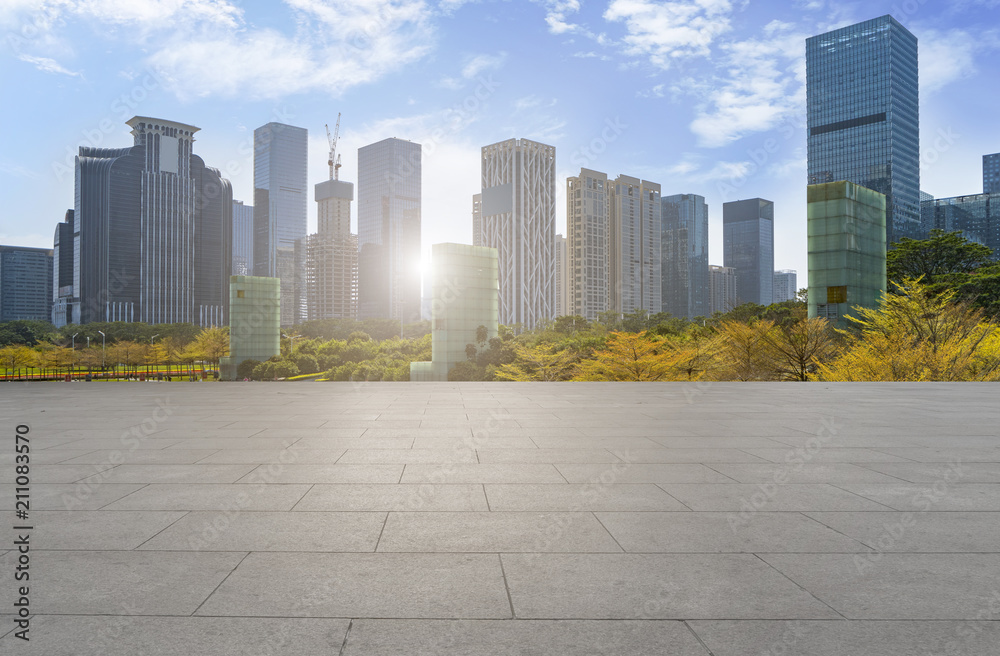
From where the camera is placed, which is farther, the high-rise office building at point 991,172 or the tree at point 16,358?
the high-rise office building at point 991,172

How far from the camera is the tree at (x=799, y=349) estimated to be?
77.4 ft

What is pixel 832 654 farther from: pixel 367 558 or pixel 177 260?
pixel 177 260

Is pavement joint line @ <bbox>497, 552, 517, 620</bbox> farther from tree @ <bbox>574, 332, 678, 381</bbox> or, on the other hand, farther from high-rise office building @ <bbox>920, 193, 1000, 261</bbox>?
high-rise office building @ <bbox>920, 193, 1000, 261</bbox>

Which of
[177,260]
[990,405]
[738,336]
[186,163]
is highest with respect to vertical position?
[186,163]

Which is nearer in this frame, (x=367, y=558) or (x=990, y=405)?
(x=367, y=558)

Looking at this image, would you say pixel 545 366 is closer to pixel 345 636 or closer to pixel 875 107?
pixel 345 636

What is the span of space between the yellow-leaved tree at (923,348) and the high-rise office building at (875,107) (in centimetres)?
12791

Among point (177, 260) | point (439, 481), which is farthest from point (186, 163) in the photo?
point (439, 481)

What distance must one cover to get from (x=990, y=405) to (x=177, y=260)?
144 meters

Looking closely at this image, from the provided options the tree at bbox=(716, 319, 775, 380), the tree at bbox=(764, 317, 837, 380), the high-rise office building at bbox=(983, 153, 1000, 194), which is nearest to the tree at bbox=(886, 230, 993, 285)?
the tree at bbox=(764, 317, 837, 380)

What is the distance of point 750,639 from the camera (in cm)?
291

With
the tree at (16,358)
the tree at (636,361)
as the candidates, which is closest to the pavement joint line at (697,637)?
the tree at (636,361)

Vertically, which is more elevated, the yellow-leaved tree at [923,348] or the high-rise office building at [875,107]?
the high-rise office building at [875,107]

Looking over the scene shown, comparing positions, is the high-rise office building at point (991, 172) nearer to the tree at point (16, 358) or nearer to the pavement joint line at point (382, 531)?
the pavement joint line at point (382, 531)
